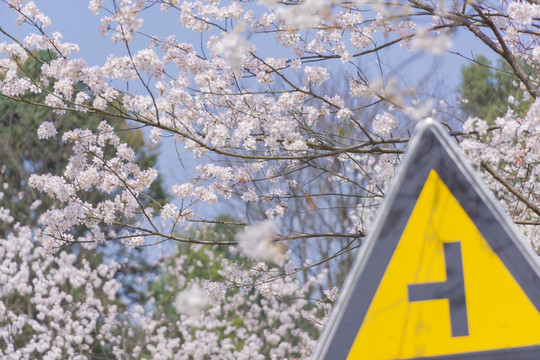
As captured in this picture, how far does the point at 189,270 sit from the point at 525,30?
513 inches

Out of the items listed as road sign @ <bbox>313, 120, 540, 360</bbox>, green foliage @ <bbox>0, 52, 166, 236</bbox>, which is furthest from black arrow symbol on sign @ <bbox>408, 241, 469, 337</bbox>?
green foliage @ <bbox>0, 52, 166, 236</bbox>

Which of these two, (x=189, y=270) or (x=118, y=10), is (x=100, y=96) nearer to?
(x=118, y=10)

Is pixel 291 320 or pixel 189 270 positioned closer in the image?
pixel 291 320

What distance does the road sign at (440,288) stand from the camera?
152 centimetres

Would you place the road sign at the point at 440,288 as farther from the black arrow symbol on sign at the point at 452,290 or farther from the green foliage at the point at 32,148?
the green foliage at the point at 32,148

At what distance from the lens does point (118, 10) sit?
4355 mm

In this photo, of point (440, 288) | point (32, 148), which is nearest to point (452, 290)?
point (440, 288)

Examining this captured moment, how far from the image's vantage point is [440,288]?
155 centimetres

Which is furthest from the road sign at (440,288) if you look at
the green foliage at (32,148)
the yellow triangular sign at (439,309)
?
the green foliage at (32,148)

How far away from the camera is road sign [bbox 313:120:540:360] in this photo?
152 cm

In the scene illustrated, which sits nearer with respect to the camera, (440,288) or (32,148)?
(440,288)

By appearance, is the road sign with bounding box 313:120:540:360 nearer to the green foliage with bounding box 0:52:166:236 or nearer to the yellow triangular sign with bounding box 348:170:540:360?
the yellow triangular sign with bounding box 348:170:540:360

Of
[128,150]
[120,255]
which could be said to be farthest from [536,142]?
[120,255]

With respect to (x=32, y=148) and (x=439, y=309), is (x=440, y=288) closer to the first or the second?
(x=439, y=309)
